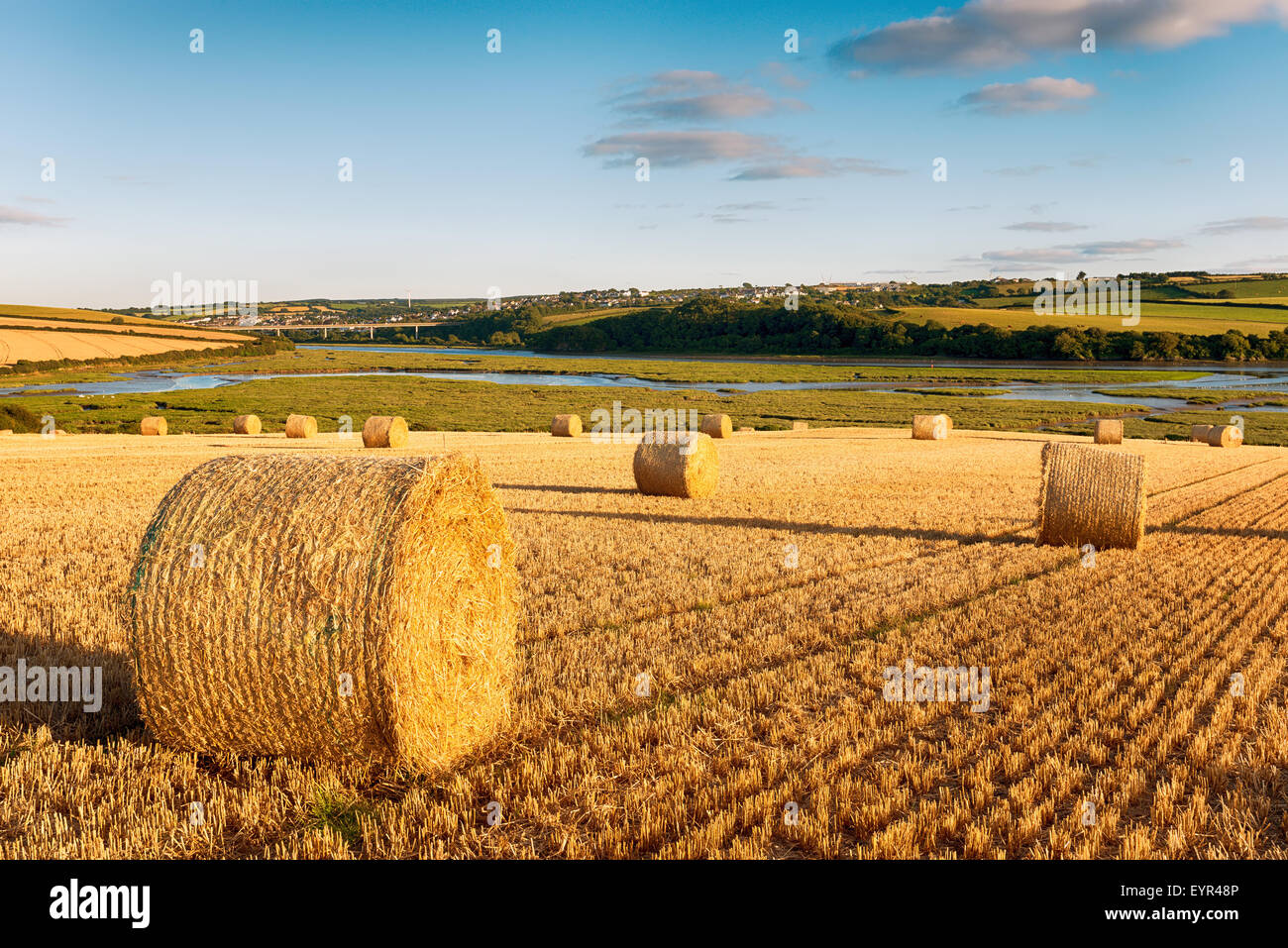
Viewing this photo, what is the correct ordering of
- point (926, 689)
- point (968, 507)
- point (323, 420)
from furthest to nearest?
point (323, 420), point (968, 507), point (926, 689)

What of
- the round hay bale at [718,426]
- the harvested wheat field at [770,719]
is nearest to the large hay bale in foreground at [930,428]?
the round hay bale at [718,426]

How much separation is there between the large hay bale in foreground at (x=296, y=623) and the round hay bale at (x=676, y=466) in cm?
1338

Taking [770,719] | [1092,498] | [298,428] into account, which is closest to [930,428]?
[1092,498]

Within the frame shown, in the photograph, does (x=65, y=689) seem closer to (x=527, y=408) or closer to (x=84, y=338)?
(x=527, y=408)

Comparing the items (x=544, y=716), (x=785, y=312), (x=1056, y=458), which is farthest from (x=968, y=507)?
(x=785, y=312)

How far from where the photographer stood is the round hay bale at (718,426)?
39250mm

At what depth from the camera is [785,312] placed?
166750mm

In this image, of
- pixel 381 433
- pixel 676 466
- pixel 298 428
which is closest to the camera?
pixel 676 466

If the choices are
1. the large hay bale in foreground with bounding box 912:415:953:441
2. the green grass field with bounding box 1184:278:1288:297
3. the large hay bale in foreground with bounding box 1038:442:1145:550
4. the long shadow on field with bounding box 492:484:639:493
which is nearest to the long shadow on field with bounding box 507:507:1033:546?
the large hay bale in foreground with bounding box 1038:442:1145:550

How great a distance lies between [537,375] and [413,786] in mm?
113917

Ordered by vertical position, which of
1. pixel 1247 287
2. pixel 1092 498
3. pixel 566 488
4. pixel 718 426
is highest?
pixel 1247 287

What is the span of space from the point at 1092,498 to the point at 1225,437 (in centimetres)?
3085

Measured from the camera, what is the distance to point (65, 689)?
748 cm

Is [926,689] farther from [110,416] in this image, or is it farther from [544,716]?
[110,416]
